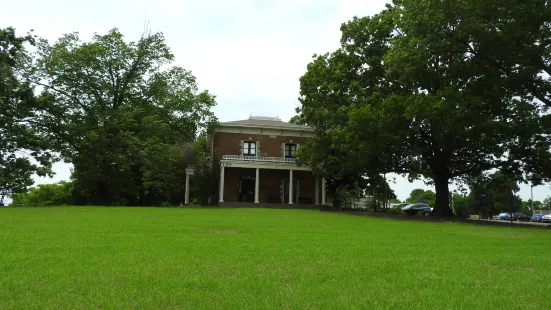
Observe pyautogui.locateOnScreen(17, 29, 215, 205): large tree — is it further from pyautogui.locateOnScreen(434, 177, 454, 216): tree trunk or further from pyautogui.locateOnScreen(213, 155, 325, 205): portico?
pyautogui.locateOnScreen(434, 177, 454, 216): tree trunk

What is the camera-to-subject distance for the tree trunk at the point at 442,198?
25.5 meters

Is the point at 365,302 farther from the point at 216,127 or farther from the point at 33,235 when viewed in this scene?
the point at 216,127

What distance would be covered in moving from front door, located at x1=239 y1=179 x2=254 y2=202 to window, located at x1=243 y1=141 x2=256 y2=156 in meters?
2.42

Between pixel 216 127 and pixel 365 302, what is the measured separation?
33685 mm

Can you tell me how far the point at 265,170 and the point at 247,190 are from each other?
239 cm

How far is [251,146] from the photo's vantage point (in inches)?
1480

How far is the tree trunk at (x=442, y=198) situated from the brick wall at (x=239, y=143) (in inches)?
599

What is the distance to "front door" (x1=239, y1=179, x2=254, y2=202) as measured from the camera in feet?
120

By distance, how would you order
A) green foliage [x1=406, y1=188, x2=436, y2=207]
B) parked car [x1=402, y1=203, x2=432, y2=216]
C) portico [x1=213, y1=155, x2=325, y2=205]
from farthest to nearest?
green foliage [x1=406, y1=188, x2=436, y2=207] < parked car [x1=402, y1=203, x2=432, y2=216] < portico [x1=213, y1=155, x2=325, y2=205]

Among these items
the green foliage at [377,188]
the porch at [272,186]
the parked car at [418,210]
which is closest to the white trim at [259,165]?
the porch at [272,186]

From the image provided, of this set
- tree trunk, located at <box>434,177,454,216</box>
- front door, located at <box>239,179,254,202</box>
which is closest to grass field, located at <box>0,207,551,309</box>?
tree trunk, located at <box>434,177,454,216</box>

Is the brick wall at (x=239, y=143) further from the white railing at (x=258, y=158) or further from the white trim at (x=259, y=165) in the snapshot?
the white trim at (x=259, y=165)

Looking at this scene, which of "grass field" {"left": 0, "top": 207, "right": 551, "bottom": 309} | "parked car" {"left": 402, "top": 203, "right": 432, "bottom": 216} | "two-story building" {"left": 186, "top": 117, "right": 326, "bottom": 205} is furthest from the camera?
"parked car" {"left": 402, "top": 203, "right": 432, "bottom": 216}

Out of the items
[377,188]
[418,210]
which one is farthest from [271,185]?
[418,210]
